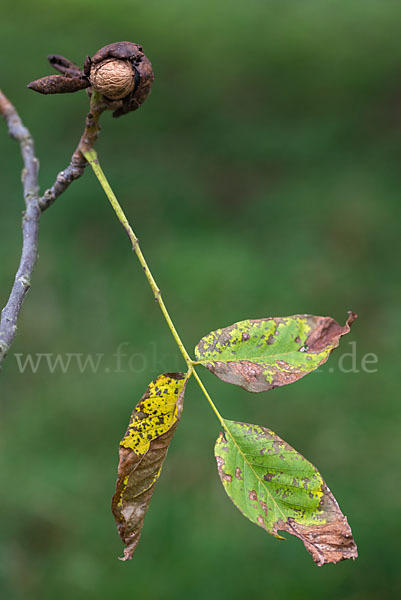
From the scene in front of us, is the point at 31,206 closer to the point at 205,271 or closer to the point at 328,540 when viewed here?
the point at 328,540

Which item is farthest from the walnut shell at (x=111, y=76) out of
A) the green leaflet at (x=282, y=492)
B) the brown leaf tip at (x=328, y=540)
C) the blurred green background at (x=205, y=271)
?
the blurred green background at (x=205, y=271)

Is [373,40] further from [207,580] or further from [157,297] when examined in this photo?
[157,297]

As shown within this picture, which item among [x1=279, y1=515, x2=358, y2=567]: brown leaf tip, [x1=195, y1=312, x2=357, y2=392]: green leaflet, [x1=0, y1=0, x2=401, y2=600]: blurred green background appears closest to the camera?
[x1=279, y1=515, x2=358, y2=567]: brown leaf tip

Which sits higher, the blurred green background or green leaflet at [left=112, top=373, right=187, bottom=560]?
green leaflet at [left=112, top=373, right=187, bottom=560]

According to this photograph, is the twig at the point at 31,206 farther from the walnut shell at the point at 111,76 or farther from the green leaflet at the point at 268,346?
the green leaflet at the point at 268,346

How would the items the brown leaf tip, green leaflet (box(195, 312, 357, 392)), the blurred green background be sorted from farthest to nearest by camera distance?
the blurred green background < green leaflet (box(195, 312, 357, 392)) < the brown leaf tip

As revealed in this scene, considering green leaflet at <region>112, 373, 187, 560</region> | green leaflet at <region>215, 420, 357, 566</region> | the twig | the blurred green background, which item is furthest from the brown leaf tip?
the blurred green background

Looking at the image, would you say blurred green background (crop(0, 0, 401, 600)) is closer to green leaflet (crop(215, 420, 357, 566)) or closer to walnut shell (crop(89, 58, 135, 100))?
green leaflet (crop(215, 420, 357, 566))
